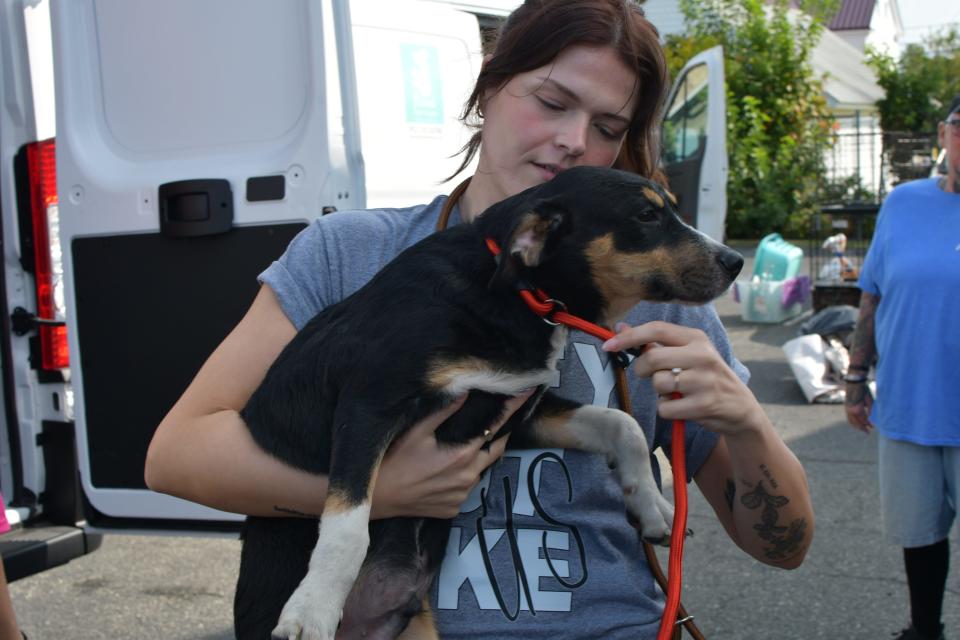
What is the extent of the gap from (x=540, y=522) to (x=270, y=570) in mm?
→ 518

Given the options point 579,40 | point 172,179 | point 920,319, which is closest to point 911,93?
point 920,319

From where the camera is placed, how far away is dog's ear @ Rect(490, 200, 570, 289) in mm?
1753

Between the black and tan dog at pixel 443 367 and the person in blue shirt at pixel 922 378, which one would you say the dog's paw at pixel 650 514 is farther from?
the person in blue shirt at pixel 922 378

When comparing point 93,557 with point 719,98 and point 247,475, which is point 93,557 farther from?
point 719,98

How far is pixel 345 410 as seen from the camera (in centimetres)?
171

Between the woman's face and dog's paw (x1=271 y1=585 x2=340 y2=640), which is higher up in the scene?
the woman's face

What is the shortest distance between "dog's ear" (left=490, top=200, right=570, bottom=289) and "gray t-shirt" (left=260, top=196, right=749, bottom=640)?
28 cm

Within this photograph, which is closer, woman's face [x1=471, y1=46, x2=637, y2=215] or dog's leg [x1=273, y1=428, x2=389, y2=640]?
dog's leg [x1=273, y1=428, x2=389, y2=640]

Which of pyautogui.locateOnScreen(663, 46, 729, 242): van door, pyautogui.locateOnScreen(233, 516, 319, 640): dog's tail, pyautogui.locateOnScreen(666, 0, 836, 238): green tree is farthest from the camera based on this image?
pyautogui.locateOnScreen(666, 0, 836, 238): green tree

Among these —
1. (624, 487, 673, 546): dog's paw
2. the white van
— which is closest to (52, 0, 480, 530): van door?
the white van

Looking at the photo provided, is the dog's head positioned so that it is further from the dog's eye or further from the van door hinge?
the van door hinge

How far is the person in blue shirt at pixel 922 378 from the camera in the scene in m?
3.68

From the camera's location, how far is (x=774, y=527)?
1.98m

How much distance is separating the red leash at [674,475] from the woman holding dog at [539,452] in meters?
0.07
